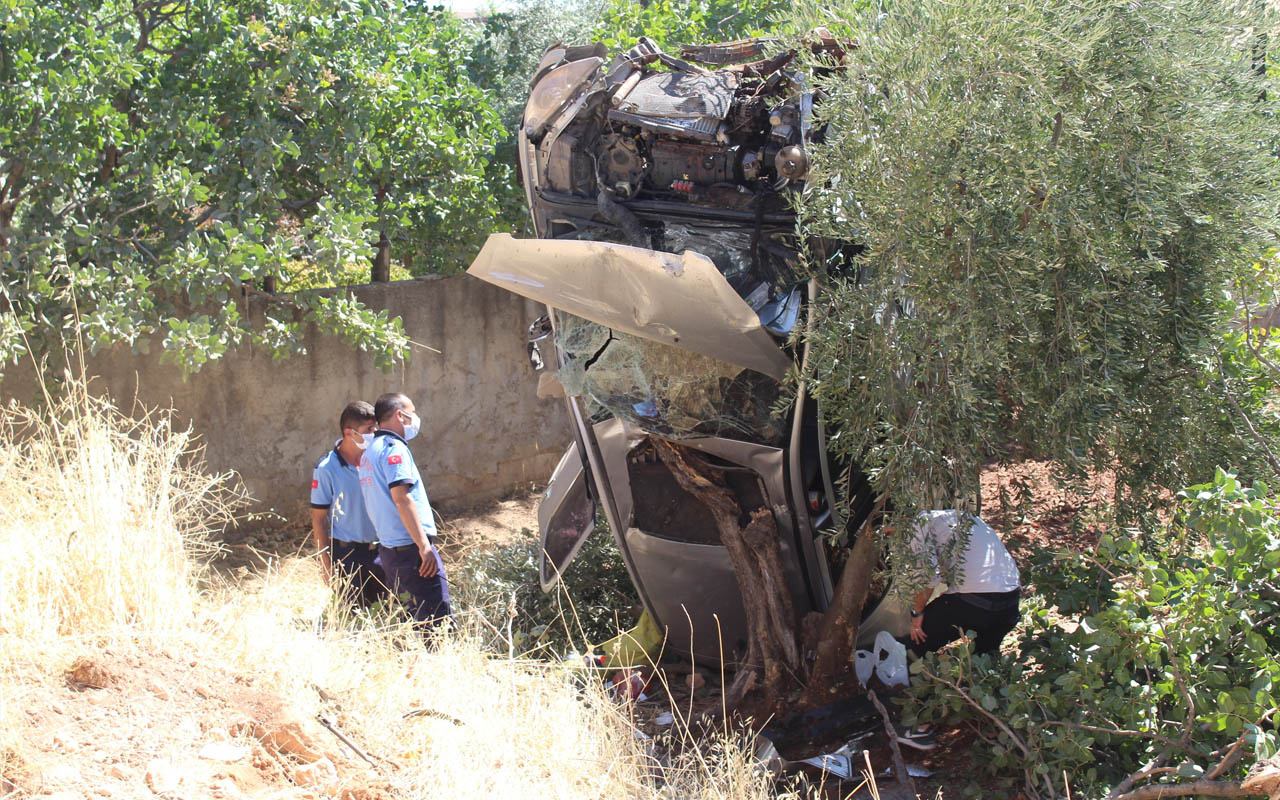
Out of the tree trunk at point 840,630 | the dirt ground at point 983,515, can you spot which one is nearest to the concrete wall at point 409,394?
the dirt ground at point 983,515

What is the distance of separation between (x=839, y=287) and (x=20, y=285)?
555cm

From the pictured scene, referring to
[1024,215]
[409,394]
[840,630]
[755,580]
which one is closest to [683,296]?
[1024,215]

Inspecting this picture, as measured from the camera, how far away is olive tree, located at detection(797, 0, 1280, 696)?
140 inches

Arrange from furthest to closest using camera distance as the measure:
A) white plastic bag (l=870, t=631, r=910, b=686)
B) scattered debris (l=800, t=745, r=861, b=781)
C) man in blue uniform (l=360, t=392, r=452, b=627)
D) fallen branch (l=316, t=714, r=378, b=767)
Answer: man in blue uniform (l=360, t=392, r=452, b=627), white plastic bag (l=870, t=631, r=910, b=686), scattered debris (l=800, t=745, r=861, b=781), fallen branch (l=316, t=714, r=378, b=767)

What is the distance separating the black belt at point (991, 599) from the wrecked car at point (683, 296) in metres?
0.42

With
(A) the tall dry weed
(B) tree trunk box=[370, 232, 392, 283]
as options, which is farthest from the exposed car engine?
(B) tree trunk box=[370, 232, 392, 283]

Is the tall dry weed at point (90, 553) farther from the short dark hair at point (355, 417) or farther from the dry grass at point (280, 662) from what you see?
the short dark hair at point (355, 417)

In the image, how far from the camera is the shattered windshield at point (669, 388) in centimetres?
491

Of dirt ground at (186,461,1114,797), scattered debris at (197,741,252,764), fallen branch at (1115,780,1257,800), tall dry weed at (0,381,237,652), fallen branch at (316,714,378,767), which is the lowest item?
dirt ground at (186,461,1114,797)

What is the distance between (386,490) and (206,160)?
352 cm

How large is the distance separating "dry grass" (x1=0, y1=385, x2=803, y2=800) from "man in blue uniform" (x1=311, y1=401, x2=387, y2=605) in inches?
35.9

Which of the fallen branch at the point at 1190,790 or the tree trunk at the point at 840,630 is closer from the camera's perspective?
the fallen branch at the point at 1190,790

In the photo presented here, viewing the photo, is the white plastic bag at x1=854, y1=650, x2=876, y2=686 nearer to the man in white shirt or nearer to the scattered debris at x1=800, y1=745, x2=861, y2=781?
the man in white shirt

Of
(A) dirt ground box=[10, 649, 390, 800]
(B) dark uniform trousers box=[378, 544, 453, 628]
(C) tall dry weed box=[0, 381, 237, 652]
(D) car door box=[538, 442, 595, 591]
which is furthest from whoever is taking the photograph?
(D) car door box=[538, 442, 595, 591]
